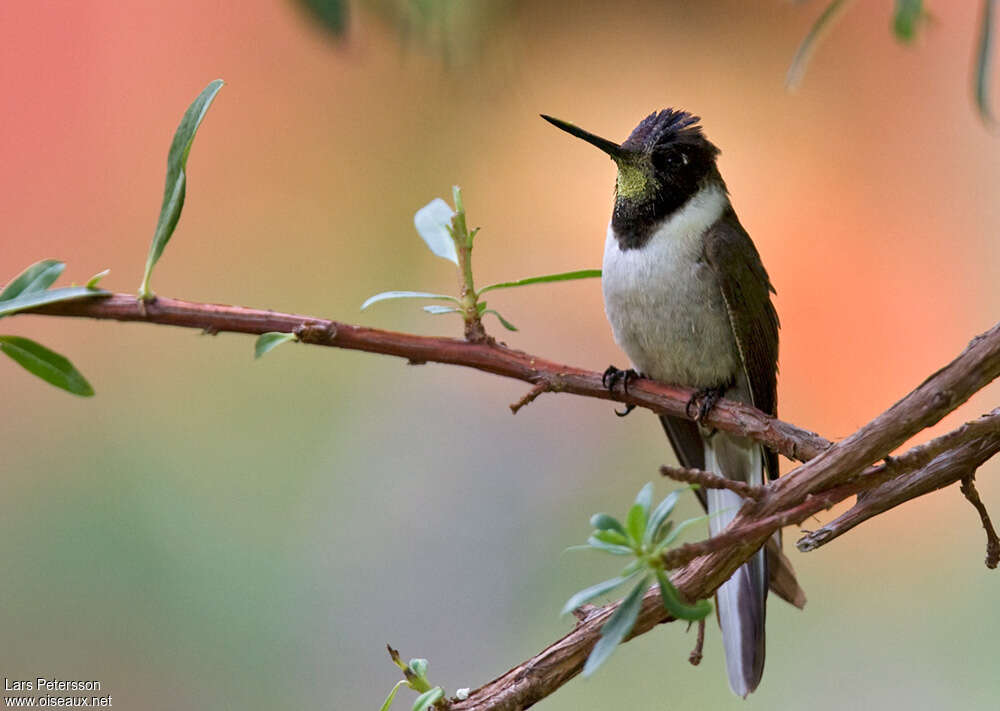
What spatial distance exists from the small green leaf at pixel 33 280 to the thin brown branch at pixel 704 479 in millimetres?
438

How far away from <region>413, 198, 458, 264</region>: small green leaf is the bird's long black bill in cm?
20

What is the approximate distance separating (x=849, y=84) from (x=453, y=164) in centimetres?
100

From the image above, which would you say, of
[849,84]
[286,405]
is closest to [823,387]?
[849,84]

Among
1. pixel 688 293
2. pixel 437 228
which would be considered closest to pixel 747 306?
pixel 688 293

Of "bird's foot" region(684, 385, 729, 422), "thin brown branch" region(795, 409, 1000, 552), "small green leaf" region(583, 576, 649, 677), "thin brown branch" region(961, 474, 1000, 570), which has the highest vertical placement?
"bird's foot" region(684, 385, 729, 422)

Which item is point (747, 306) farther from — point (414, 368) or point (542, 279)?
point (414, 368)

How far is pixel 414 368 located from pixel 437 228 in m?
1.56

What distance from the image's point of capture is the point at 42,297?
0.66 metres

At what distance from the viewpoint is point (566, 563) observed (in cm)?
219

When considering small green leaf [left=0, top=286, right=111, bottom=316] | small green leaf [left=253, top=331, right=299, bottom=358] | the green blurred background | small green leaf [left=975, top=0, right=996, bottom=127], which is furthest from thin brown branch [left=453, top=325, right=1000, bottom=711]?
the green blurred background

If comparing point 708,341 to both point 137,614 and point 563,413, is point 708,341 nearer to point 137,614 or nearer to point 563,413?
point 563,413

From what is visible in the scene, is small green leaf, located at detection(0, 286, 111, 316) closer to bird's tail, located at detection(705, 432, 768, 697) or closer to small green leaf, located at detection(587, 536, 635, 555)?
small green leaf, located at detection(587, 536, 635, 555)

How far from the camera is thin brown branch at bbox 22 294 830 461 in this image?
69cm

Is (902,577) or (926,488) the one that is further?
(902,577)
